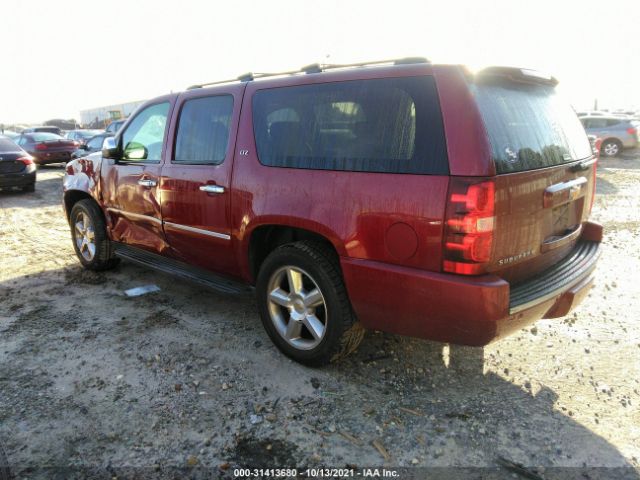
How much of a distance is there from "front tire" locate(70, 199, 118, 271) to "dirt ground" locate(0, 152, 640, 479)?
2.57 ft

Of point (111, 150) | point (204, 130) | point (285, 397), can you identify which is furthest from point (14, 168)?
point (285, 397)

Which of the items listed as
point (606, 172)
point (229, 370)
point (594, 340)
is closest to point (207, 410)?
point (229, 370)

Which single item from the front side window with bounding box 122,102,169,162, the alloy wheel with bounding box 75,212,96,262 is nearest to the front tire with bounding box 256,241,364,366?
the front side window with bounding box 122,102,169,162

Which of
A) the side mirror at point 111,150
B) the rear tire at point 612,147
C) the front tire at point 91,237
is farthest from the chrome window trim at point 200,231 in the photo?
the rear tire at point 612,147

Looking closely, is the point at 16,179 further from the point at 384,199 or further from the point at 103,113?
the point at 103,113

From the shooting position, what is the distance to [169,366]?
10.6 ft

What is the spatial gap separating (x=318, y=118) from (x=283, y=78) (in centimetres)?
48

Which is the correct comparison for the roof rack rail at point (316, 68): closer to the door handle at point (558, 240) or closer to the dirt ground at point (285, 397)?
the door handle at point (558, 240)

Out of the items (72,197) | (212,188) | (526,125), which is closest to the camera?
(526,125)

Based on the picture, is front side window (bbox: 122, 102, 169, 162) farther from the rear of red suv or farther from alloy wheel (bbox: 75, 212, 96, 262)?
the rear of red suv

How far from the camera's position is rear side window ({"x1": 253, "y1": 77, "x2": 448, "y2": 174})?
8.09 ft

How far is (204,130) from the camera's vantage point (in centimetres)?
374

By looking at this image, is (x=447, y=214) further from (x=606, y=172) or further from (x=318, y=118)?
(x=606, y=172)

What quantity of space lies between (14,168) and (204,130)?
9.81 meters
